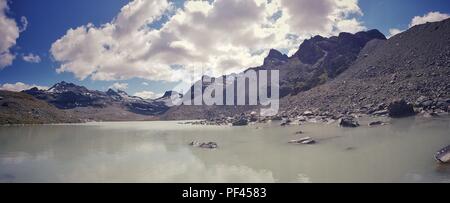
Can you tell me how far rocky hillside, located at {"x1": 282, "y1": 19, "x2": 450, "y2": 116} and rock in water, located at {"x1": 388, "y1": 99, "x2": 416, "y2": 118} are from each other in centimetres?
242

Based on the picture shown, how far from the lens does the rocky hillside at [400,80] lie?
77.8 metres

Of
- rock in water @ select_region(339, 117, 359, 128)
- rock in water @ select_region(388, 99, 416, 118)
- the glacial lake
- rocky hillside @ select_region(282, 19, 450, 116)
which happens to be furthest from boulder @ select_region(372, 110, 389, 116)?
the glacial lake

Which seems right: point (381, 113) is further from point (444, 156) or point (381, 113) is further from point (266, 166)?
point (266, 166)

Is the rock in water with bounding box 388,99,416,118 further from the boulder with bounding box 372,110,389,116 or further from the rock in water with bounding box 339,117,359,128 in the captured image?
the rock in water with bounding box 339,117,359,128

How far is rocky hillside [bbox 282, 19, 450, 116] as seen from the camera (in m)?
77.8

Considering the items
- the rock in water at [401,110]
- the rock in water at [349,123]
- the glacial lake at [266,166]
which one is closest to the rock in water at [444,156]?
the glacial lake at [266,166]

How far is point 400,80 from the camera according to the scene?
95.0m

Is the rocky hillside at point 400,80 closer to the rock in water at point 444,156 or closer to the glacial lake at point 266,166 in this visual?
the glacial lake at point 266,166

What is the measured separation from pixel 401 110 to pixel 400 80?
32.8 metres

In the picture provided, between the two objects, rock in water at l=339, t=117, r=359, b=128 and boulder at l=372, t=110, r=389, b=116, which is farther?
boulder at l=372, t=110, r=389, b=116

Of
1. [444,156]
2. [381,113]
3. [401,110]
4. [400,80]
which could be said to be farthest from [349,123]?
[400,80]

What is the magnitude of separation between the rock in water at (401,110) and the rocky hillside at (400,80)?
2419mm

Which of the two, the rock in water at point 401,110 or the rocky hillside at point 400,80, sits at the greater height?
the rocky hillside at point 400,80
